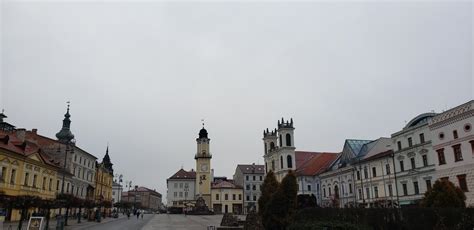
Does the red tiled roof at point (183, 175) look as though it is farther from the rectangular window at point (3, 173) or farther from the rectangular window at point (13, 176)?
the rectangular window at point (3, 173)

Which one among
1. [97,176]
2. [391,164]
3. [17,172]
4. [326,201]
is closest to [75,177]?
[97,176]

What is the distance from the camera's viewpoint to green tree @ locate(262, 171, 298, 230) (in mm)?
24000

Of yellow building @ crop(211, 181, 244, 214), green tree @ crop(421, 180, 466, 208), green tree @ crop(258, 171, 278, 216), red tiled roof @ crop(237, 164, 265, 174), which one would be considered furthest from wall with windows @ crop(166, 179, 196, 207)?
green tree @ crop(421, 180, 466, 208)

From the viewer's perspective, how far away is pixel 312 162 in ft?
267

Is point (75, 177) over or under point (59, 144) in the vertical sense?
under

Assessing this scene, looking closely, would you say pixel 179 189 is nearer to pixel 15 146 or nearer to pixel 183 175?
pixel 183 175

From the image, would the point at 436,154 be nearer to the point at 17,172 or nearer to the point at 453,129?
the point at 453,129

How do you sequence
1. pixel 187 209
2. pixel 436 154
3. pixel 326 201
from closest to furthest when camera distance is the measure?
pixel 436 154 → pixel 326 201 → pixel 187 209

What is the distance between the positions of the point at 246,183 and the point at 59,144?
202 ft

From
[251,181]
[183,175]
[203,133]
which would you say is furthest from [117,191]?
[251,181]

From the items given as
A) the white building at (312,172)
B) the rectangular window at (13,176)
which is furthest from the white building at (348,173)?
the rectangular window at (13,176)

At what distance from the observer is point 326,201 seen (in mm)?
68812

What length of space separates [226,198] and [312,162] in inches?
→ 1294

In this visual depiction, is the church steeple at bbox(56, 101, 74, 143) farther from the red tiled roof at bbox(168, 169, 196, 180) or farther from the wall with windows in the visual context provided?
the red tiled roof at bbox(168, 169, 196, 180)
